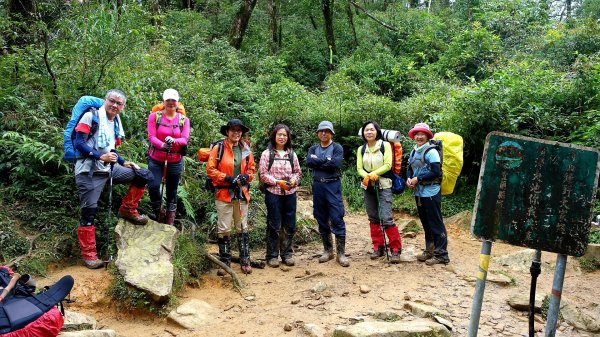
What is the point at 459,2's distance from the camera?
22.4m

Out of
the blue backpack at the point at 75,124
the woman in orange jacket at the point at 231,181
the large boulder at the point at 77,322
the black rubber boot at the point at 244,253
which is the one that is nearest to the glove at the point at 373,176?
the woman in orange jacket at the point at 231,181

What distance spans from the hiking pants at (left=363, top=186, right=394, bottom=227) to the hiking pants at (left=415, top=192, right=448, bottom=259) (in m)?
0.43

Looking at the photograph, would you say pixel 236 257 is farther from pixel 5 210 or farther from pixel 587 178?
pixel 587 178

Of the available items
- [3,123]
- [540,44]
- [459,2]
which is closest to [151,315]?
[3,123]

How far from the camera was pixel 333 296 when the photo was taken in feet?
18.5

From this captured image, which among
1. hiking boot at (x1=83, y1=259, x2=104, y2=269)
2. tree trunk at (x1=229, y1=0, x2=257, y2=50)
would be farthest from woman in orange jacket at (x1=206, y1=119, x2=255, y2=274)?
tree trunk at (x1=229, y1=0, x2=257, y2=50)

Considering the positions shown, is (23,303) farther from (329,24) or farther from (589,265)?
(329,24)

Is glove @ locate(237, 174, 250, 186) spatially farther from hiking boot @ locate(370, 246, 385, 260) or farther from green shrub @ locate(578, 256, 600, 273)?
green shrub @ locate(578, 256, 600, 273)

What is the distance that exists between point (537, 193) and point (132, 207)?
15.5 ft

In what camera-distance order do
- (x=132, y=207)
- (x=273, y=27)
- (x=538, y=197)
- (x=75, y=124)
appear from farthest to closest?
(x=273, y=27) → (x=132, y=207) → (x=75, y=124) → (x=538, y=197)

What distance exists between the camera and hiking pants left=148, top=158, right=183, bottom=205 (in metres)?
6.14

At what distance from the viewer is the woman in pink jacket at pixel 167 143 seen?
5941mm

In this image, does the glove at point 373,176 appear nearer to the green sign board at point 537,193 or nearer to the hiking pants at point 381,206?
the hiking pants at point 381,206

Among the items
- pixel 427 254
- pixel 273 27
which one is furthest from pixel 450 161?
pixel 273 27
